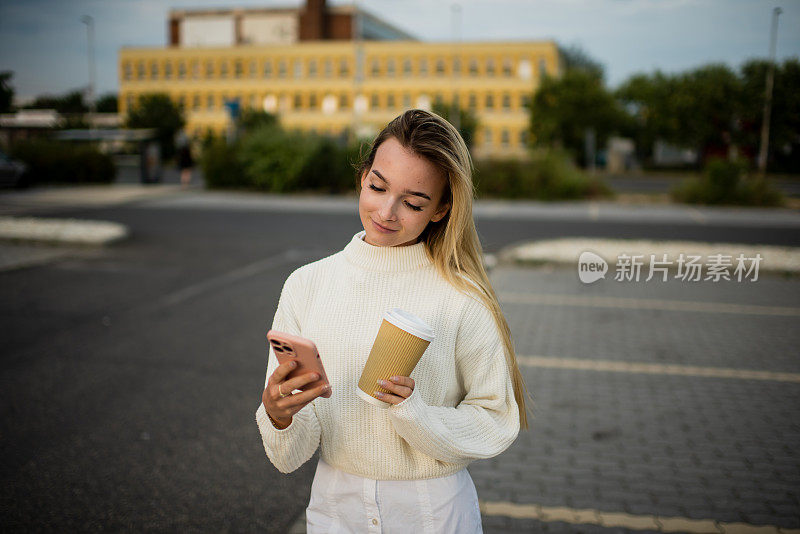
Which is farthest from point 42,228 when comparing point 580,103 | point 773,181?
point 580,103

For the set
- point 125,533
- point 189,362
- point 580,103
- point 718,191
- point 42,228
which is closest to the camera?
point 125,533

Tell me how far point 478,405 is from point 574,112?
189 ft

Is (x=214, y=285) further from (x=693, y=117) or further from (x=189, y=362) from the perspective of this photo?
(x=693, y=117)

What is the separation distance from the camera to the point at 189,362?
643cm

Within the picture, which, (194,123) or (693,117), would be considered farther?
(194,123)

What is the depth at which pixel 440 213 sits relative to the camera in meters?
2.03

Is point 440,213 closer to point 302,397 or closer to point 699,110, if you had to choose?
point 302,397

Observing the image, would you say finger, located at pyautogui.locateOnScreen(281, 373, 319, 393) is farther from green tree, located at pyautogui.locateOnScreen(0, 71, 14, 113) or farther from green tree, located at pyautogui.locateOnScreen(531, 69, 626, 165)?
green tree, located at pyautogui.locateOnScreen(531, 69, 626, 165)

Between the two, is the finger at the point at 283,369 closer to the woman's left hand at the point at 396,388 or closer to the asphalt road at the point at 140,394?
the woman's left hand at the point at 396,388

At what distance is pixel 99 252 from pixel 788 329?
1125 centimetres

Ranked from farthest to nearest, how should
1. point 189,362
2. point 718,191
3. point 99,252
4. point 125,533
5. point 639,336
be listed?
point 718,191
point 99,252
point 639,336
point 189,362
point 125,533


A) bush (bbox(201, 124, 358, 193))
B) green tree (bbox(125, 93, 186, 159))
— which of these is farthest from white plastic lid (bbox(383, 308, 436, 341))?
green tree (bbox(125, 93, 186, 159))

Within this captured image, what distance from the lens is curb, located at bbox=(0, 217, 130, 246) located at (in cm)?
1347

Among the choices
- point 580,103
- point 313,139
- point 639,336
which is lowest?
point 639,336
